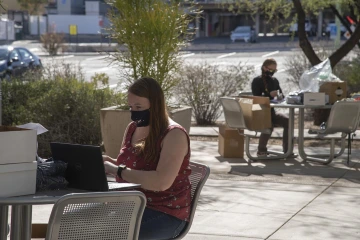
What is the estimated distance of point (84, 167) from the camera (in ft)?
13.7

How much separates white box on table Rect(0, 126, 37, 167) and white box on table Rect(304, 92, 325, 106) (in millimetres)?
6855

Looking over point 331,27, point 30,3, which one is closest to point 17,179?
point 30,3

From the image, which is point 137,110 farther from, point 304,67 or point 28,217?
point 304,67

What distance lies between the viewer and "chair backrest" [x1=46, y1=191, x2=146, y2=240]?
12.7 ft

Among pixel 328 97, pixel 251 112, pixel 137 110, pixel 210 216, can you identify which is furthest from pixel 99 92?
pixel 137 110

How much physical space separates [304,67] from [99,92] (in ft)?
27.8

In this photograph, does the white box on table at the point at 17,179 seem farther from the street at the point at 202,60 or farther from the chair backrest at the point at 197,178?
the street at the point at 202,60

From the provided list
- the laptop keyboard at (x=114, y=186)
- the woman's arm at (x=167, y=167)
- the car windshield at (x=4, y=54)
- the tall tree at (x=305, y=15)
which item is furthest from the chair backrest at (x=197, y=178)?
the car windshield at (x=4, y=54)

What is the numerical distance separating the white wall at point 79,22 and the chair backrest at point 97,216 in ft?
201

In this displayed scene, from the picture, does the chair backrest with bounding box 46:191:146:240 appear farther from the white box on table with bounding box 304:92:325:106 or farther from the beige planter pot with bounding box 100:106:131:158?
the white box on table with bounding box 304:92:325:106

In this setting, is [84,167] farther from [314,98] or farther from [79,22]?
[79,22]

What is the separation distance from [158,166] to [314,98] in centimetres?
613

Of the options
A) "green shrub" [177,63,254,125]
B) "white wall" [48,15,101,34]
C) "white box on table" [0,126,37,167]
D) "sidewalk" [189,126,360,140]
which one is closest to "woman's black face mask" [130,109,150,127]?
"white box on table" [0,126,37,167]

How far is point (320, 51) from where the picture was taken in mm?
19906
